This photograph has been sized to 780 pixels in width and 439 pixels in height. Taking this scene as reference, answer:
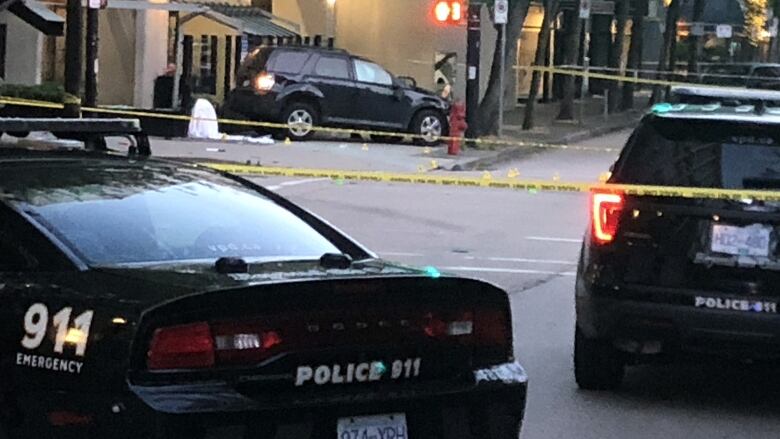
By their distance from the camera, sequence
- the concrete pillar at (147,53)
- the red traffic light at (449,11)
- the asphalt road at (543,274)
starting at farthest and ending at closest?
the concrete pillar at (147,53)
the red traffic light at (449,11)
the asphalt road at (543,274)

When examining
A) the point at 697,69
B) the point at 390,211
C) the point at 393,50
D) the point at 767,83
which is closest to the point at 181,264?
the point at 390,211

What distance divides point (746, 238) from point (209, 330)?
13.8 feet

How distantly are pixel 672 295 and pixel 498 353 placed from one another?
2.87 meters

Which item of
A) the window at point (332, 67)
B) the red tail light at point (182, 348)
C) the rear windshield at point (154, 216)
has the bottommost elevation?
the red tail light at point (182, 348)

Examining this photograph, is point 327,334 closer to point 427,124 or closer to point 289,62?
point 289,62

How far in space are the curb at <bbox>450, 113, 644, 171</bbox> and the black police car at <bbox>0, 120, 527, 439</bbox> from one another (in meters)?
20.6

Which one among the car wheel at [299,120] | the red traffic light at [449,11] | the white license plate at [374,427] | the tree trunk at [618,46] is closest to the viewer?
the white license plate at [374,427]

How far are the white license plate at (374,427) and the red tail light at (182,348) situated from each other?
1.77ft

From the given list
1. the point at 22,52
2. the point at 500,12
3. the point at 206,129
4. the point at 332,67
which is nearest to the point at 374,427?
the point at 206,129

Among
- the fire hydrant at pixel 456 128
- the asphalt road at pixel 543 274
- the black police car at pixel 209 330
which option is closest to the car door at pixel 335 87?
the fire hydrant at pixel 456 128

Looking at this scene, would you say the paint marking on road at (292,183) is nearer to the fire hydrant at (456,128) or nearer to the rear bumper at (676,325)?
the fire hydrant at (456,128)

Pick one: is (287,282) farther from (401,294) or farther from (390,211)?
(390,211)

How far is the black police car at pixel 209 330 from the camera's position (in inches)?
197

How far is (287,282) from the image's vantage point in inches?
207
